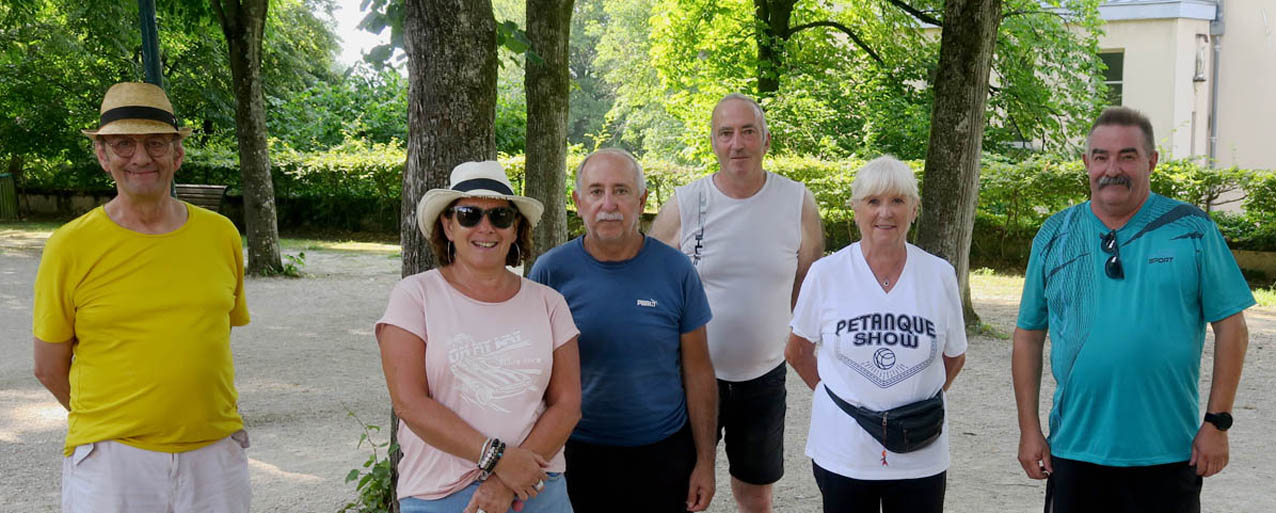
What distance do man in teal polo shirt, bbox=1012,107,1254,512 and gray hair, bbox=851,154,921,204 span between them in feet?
1.85

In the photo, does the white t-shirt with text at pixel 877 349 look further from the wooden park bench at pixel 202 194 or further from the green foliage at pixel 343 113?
the green foliage at pixel 343 113

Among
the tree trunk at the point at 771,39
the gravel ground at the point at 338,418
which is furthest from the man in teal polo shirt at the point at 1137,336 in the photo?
the tree trunk at the point at 771,39

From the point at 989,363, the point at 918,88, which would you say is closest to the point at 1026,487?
the point at 989,363

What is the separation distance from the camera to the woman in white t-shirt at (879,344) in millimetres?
3344

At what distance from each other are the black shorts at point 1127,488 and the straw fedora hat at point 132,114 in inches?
124

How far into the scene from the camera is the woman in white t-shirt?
334cm

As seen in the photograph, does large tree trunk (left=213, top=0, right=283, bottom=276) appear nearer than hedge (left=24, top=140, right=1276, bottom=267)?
Yes

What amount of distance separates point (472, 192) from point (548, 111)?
7583 mm

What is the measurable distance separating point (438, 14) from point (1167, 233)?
115 inches

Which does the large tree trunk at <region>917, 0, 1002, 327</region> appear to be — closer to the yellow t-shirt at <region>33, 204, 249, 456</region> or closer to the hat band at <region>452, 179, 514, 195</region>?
the hat band at <region>452, 179, 514, 195</region>

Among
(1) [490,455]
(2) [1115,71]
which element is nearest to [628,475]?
(1) [490,455]

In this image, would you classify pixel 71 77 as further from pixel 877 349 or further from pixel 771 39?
pixel 877 349

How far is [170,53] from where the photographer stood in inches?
1010

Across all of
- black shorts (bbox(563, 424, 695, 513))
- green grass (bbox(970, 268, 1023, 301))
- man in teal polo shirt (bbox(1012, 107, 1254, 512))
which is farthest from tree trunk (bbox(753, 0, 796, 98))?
black shorts (bbox(563, 424, 695, 513))
